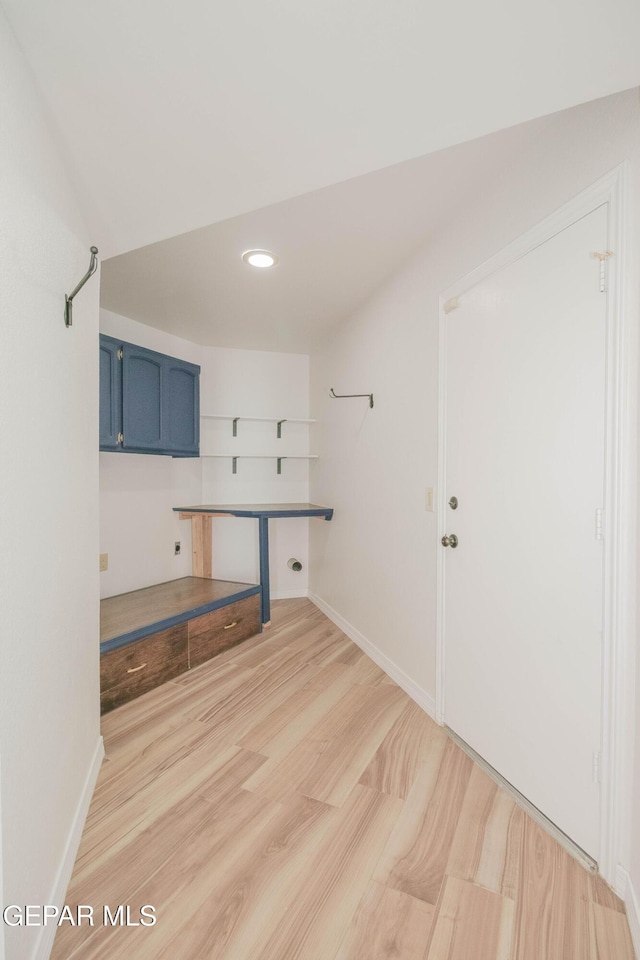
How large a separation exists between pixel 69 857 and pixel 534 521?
1.78 meters

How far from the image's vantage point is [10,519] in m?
0.91

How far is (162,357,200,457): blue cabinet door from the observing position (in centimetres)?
305

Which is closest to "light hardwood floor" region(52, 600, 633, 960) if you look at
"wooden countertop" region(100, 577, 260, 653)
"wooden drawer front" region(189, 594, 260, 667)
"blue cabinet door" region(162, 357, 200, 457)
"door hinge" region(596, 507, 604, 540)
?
"wooden countertop" region(100, 577, 260, 653)

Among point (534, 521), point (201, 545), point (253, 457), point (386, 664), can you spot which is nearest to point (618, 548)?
point (534, 521)

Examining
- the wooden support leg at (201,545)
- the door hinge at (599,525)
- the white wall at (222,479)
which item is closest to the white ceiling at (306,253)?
the white wall at (222,479)

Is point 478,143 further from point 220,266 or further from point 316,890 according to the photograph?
point 316,890

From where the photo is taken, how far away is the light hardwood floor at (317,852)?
44.2 inches

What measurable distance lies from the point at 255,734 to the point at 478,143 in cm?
253

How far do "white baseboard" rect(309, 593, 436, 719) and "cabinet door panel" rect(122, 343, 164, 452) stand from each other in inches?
74.1

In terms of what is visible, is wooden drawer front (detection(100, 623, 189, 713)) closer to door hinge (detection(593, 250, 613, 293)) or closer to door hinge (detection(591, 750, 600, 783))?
door hinge (detection(591, 750, 600, 783))

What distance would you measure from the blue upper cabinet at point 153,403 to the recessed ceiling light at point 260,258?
3.13 ft

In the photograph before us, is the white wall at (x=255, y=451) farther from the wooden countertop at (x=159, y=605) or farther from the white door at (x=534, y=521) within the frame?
the white door at (x=534, y=521)

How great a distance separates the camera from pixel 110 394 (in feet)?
8.65

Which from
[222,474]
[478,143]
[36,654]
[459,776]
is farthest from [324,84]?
[222,474]
